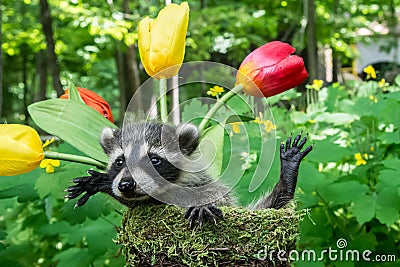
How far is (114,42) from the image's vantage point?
21.0 feet

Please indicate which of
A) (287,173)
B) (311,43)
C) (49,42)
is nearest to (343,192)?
(287,173)

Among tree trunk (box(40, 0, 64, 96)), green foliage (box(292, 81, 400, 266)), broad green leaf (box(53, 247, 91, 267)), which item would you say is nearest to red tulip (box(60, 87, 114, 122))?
green foliage (box(292, 81, 400, 266))

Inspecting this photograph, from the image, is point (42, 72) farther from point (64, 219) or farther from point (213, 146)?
point (213, 146)

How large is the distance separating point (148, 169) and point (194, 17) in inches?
209

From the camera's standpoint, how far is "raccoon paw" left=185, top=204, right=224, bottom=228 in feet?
2.54

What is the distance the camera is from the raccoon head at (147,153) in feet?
2.66

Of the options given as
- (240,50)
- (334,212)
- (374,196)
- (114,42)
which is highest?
(374,196)

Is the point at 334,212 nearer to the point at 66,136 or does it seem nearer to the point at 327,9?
the point at 66,136

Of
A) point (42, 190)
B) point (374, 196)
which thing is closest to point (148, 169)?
point (42, 190)

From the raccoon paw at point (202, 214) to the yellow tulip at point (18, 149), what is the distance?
0.25 meters

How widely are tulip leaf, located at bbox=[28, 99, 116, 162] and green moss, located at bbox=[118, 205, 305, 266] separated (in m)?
0.17

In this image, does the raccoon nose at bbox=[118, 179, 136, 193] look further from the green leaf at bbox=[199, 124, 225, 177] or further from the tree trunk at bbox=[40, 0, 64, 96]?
the tree trunk at bbox=[40, 0, 64, 96]

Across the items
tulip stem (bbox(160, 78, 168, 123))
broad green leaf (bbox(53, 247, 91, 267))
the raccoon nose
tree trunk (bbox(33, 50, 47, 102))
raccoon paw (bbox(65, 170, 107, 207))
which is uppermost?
tulip stem (bbox(160, 78, 168, 123))

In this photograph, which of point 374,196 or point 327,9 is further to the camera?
point 327,9
